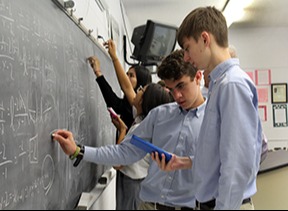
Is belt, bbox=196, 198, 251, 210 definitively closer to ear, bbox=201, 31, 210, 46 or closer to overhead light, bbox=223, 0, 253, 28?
ear, bbox=201, 31, 210, 46

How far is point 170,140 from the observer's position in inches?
51.7

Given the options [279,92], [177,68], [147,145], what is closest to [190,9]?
[279,92]

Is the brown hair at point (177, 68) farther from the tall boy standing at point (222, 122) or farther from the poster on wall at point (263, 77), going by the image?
the poster on wall at point (263, 77)

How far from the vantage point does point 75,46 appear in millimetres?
1503

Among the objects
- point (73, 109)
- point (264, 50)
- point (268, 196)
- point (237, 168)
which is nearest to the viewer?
point (237, 168)

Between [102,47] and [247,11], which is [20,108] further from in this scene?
[247,11]

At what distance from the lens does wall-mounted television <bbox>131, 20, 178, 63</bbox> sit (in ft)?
10.3

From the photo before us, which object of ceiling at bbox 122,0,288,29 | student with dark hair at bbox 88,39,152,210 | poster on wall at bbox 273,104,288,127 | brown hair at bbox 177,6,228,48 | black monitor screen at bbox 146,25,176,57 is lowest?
poster on wall at bbox 273,104,288,127

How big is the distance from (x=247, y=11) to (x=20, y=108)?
403 centimetres

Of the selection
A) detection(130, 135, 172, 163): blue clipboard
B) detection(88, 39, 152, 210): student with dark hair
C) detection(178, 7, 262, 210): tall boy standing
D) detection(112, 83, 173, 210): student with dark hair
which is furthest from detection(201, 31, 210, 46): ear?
detection(88, 39, 152, 210): student with dark hair

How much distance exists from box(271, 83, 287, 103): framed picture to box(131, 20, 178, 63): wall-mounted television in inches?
103

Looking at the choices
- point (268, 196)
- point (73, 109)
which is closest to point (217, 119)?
point (73, 109)

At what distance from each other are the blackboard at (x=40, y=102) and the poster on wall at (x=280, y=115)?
4.35 meters

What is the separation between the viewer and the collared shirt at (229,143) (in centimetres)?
75
